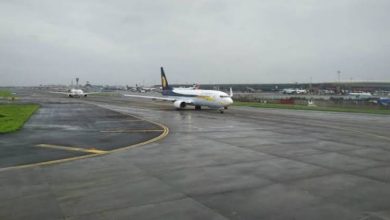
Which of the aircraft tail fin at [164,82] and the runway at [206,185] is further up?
the aircraft tail fin at [164,82]

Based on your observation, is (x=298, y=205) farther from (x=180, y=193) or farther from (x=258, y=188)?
(x=180, y=193)

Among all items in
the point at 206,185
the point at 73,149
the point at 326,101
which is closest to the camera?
the point at 206,185

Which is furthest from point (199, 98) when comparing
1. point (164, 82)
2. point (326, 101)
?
point (326, 101)

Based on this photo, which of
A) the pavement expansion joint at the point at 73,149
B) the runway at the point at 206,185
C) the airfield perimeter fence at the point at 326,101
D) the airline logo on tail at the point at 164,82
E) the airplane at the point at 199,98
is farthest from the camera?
the airfield perimeter fence at the point at 326,101

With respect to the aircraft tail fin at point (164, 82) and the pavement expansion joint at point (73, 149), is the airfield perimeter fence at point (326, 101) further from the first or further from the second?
the pavement expansion joint at point (73, 149)

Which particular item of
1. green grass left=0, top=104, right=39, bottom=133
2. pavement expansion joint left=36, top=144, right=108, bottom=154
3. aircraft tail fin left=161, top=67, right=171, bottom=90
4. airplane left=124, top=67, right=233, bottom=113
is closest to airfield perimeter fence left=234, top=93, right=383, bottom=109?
aircraft tail fin left=161, top=67, right=171, bottom=90

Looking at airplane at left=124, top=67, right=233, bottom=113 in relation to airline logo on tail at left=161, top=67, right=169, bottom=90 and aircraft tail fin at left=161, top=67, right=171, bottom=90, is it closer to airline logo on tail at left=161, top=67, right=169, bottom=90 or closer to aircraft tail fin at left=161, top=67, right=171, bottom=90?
aircraft tail fin at left=161, top=67, right=171, bottom=90

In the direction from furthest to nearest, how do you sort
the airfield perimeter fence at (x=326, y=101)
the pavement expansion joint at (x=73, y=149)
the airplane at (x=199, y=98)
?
the airfield perimeter fence at (x=326, y=101) < the airplane at (x=199, y=98) < the pavement expansion joint at (x=73, y=149)

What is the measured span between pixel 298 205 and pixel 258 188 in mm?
1674

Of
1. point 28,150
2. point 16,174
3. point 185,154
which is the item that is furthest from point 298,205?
point 28,150

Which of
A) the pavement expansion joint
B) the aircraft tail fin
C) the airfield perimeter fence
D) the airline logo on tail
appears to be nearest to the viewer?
the pavement expansion joint

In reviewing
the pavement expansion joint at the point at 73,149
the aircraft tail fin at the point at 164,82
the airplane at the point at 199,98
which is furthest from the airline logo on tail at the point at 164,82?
the pavement expansion joint at the point at 73,149

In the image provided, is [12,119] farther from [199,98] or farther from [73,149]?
[199,98]

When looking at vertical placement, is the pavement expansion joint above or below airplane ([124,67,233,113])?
below
